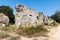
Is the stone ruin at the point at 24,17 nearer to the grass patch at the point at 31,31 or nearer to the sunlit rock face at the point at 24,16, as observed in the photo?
the sunlit rock face at the point at 24,16

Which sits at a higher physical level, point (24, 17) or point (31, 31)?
point (24, 17)

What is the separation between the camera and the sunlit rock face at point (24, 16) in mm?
11648

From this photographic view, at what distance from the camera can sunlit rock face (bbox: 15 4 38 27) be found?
1165cm

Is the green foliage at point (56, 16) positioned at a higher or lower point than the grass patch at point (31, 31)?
higher

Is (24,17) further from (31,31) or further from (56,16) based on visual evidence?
(56,16)

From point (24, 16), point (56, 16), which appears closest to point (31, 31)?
point (24, 16)

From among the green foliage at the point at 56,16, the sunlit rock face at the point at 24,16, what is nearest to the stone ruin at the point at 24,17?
the sunlit rock face at the point at 24,16

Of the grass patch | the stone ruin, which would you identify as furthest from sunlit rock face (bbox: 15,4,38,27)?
the grass patch

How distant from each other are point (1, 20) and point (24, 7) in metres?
3.81

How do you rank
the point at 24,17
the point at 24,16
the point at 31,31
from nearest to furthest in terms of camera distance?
the point at 31,31
the point at 24,17
the point at 24,16

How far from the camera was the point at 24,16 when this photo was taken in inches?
475

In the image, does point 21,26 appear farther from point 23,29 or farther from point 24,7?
point 24,7

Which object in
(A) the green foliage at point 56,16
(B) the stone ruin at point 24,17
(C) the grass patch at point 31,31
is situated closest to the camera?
(C) the grass patch at point 31,31

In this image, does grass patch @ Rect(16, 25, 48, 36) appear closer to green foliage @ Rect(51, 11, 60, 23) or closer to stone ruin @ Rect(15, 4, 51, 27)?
stone ruin @ Rect(15, 4, 51, 27)
